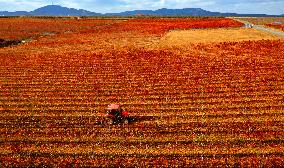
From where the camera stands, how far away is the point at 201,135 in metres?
12.6

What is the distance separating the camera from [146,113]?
15297 mm

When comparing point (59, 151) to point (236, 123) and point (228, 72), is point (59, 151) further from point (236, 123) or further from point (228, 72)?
point (228, 72)

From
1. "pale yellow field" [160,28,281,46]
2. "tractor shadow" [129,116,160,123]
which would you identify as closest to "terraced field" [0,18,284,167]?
"tractor shadow" [129,116,160,123]

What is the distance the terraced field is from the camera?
36.9ft

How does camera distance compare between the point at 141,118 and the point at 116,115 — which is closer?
the point at 116,115

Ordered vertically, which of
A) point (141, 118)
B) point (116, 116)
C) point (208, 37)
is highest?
point (208, 37)

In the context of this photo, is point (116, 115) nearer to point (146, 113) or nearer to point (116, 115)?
point (116, 115)

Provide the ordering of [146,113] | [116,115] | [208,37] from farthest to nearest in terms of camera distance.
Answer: [208,37], [146,113], [116,115]

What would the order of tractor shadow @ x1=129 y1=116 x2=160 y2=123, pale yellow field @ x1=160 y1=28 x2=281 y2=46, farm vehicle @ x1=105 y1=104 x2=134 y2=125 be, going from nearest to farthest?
farm vehicle @ x1=105 y1=104 x2=134 y2=125 < tractor shadow @ x1=129 y1=116 x2=160 y2=123 < pale yellow field @ x1=160 y1=28 x2=281 y2=46

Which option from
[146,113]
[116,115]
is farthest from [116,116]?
[146,113]

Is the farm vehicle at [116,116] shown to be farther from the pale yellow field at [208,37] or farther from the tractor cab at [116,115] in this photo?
the pale yellow field at [208,37]

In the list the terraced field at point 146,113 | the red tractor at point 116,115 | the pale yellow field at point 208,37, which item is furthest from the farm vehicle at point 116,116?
the pale yellow field at point 208,37

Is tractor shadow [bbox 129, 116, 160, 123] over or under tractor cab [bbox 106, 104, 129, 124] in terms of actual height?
under

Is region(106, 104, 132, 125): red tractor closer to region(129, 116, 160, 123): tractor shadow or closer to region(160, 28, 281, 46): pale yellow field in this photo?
region(129, 116, 160, 123): tractor shadow
